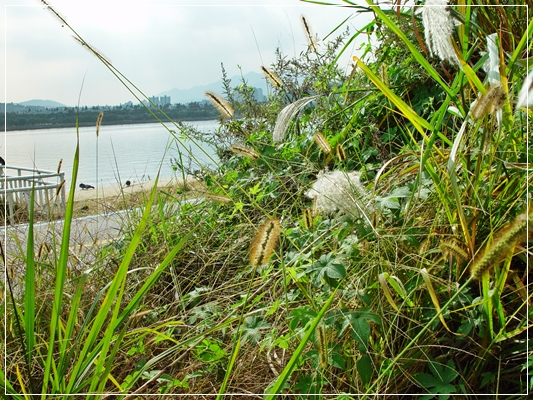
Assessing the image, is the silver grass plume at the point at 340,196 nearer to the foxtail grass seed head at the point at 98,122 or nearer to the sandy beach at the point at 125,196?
the foxtail grass seed head at the point at 98,122

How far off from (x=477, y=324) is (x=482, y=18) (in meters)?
1.08

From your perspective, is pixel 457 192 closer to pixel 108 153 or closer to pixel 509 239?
pixel 509 239

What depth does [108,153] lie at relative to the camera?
2.12 m

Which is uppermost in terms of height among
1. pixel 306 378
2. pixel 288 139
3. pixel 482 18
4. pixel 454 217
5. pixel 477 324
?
pixel 482 18

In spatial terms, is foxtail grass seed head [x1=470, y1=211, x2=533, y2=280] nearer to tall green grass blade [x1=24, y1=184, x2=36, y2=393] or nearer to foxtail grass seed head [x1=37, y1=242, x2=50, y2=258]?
tall green grass blade [x1=24, y1=184, x2=36, y2=393]

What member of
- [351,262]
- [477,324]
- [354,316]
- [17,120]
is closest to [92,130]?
[17,120]

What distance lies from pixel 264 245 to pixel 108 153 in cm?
144

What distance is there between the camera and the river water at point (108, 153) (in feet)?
5.50

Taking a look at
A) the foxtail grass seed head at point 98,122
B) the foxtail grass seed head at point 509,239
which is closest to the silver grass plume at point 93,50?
the foxtail grass seed head at point 98,122

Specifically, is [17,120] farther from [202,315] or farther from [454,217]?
[454,217]

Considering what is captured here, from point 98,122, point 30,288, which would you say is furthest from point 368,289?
point 98,122

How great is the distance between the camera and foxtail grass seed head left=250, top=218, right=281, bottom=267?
2.83 feet

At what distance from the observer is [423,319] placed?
1.14 meters

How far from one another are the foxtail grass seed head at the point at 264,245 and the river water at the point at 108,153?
0.70 metres
